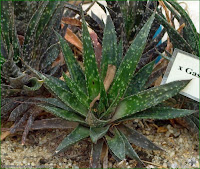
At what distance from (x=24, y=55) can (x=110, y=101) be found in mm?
402

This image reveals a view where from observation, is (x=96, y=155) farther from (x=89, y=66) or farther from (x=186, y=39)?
(x=186, y=39)

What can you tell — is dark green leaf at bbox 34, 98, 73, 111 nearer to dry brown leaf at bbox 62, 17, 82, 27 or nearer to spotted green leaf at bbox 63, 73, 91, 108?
spotted green leaf at bbox 63, 73, 91, 108

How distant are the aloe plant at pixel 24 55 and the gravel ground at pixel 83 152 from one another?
0.10m

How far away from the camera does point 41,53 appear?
4.64ft

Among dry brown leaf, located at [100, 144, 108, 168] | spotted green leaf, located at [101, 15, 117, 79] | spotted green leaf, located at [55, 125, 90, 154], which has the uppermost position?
spotted green leaf, located at [101, 15, 117, 79]

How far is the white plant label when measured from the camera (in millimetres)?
1140

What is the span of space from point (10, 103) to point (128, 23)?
0.61m

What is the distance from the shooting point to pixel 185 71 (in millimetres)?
1161

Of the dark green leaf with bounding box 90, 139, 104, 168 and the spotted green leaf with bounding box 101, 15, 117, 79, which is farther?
the spotted green leaf with bounding box 101, 15, 117, 79

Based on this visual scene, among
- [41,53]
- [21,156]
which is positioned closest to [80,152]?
[21,156]

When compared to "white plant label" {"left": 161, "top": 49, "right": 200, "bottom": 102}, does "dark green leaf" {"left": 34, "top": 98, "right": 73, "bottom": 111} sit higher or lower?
lower

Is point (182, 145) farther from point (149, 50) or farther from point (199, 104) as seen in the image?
point (149, 50)

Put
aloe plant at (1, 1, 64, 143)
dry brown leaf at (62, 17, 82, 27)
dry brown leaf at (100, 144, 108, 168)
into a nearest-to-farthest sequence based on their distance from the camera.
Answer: dry brown leaf at (100, 144, 108, 168)
aloe plant at (1, 1, 64, 143)
dry brown leaf at (62, 17, 82, 27)

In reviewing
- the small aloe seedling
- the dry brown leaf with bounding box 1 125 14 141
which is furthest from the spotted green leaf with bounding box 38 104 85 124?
the dry brown leaf with bounding box 1 125 14 141
